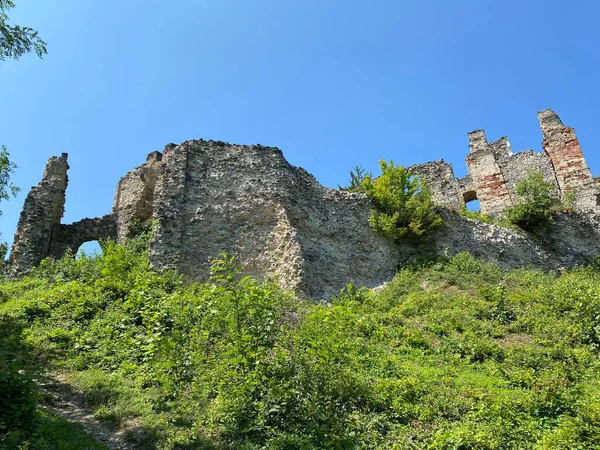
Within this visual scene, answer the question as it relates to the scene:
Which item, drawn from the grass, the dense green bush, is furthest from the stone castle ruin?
the dense green bush

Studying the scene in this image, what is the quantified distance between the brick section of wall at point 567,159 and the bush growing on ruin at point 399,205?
920 cm

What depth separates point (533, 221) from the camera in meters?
16.1

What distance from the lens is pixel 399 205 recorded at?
1458 centimetres

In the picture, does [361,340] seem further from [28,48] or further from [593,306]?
[28,48]

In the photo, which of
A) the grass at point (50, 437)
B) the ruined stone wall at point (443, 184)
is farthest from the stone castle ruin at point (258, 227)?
the ruined stone wall at point (443, 184)

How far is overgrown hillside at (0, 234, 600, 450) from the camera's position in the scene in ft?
17.8

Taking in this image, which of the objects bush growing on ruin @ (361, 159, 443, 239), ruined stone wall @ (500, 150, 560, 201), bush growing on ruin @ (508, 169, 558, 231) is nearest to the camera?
Result: bush growing on ruin @ (361, 159, 443, 239)

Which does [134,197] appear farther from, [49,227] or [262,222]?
[262,222]

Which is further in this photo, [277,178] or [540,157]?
[540,157]

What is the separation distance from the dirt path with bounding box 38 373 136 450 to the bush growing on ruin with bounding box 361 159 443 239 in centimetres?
966

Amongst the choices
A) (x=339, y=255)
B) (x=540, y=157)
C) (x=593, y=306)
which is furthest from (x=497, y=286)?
(x=540, y=157)

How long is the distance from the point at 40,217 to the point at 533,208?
16.9 meters

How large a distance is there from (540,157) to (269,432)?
22317 millimetres

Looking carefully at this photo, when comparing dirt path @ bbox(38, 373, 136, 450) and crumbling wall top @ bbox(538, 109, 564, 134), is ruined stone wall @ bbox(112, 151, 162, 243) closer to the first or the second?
dirt path @ bbox(38, 373, 136, 450)
